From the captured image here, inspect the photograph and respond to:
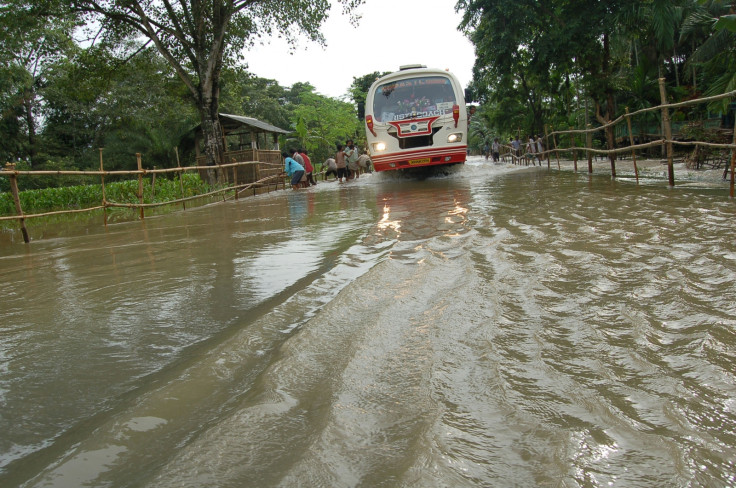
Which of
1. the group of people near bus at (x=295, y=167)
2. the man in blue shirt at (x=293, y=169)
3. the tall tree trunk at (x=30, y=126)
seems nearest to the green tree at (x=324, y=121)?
the tall tree trunk at (x=30, y=126)

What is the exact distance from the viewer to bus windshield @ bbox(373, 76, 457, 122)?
11.5 meters

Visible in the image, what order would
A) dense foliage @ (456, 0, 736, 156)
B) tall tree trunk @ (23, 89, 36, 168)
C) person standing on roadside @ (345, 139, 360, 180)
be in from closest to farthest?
1. dense foliage @ (456, 0, 736, 156)
2. person standing on roadside @ (345, 139, 360, 180)
3. tall tree trunk @ (23, 89, 36, 168)

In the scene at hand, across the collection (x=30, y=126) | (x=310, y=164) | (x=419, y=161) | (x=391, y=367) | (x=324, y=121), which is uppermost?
(x=324, y=121)

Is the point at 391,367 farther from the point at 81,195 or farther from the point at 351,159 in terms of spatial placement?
the point at 351,159

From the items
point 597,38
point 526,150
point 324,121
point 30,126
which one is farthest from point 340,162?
point 324,121

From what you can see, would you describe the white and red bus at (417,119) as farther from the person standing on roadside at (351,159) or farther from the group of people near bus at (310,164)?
the person standing on roadside at (351,159)

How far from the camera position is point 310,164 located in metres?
18.5

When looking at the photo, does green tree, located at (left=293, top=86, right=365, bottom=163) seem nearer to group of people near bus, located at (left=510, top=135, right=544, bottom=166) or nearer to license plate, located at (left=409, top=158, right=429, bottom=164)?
group of people near bus, located at (left=510, top=135, right=544, bottom=166)

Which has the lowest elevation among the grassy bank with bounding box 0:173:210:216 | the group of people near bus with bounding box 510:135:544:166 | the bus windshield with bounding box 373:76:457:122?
the grassy bank with bounding box 0:173:210:216

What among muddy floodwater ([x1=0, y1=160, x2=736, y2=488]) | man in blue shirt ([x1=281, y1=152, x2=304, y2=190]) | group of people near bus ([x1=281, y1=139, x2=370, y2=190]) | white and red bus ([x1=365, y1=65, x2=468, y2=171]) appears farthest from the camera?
group of people near bus ([x1=281, y1=139, x2=370, y2=190])

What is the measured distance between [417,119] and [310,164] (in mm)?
7824

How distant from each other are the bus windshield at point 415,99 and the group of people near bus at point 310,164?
4364mm

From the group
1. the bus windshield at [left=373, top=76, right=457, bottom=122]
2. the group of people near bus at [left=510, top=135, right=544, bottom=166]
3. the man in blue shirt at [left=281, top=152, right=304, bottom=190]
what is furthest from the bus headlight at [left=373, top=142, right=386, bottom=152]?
the group of people near bus at [left=510, top=135, right=544, bottom=166]

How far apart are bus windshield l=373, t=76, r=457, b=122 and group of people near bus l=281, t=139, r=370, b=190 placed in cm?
436
